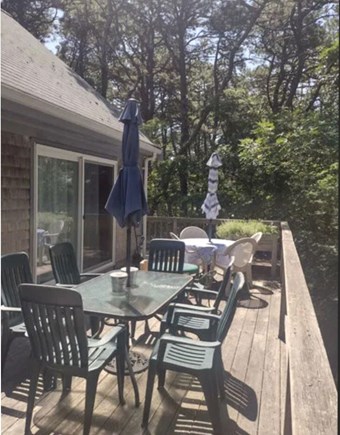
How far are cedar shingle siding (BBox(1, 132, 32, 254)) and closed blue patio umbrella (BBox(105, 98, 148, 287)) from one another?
1.57 metres

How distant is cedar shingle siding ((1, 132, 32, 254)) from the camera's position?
4289 millimetres

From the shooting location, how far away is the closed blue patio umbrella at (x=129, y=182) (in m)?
3.29

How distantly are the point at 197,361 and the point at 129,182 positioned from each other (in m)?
1.58

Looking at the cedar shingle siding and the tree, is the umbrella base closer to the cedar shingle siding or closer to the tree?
the cedar shingle siding

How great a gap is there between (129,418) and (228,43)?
44.9ft

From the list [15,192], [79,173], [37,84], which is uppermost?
[37,84]

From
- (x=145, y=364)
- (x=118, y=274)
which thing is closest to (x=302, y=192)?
(x=118, y=274)

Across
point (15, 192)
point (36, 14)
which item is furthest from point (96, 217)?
point (36, 14)

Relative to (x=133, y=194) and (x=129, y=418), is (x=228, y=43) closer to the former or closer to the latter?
(x=133, y=194)

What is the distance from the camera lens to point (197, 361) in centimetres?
245

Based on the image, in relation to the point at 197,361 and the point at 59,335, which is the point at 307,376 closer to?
the point at 197,361

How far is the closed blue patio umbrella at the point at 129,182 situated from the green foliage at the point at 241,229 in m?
4.02

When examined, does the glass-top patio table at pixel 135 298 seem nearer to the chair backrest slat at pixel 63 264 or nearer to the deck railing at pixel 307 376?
the chair backrest slat at pixel 63 264

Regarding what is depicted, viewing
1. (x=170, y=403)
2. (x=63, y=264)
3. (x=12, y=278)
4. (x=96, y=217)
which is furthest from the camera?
(x=96, y=217)
